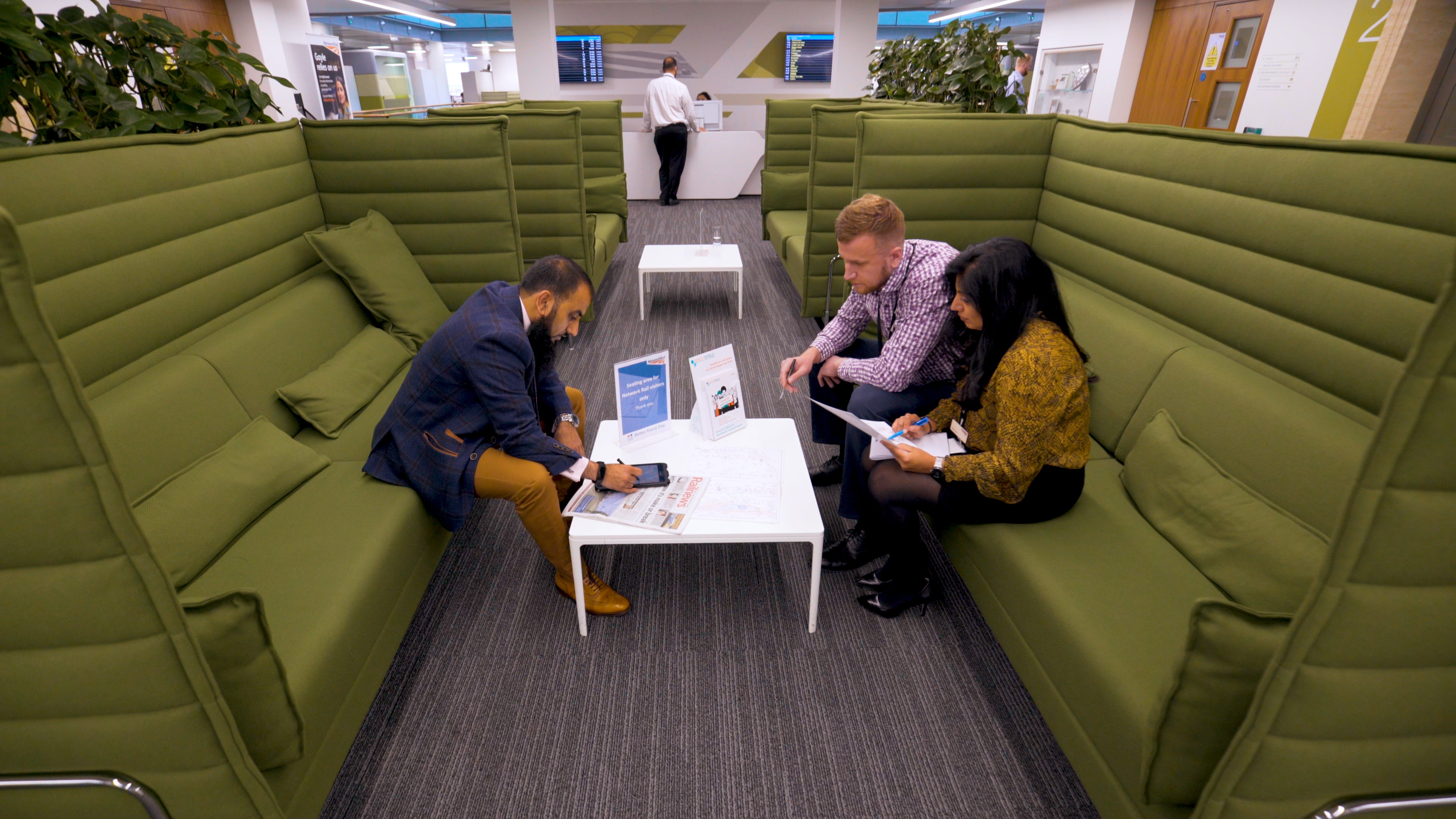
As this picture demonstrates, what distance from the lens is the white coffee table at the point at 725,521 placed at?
72.6 inches

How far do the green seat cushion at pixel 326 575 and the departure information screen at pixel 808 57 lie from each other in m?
10.1

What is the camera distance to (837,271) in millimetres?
4188

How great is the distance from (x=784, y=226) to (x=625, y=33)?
6693 mm

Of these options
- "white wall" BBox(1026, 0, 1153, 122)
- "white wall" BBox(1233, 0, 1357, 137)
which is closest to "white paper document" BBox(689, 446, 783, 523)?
"white wall" BBox(1233, 0, 1357, 137)

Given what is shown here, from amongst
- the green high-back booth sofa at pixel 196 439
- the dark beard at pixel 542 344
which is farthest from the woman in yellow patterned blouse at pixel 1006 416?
the green high-back booth sofa at pixel 196 439

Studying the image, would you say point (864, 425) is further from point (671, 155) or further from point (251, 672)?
point (671, 155)

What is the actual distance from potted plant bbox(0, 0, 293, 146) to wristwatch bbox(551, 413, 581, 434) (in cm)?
156

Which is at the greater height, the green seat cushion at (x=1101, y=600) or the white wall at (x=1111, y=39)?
the white wall at (x=1111, y=39)

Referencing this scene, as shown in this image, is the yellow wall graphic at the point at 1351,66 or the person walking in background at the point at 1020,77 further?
the yellow wall graphic at the point at 1351,66

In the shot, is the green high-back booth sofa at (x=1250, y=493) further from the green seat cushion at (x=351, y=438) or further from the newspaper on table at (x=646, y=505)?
the green seat cushion at (x=351, y=438)

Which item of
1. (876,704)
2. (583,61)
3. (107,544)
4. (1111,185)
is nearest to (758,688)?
(876,704)

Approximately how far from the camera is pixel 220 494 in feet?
5.67

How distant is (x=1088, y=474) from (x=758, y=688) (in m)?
1.21

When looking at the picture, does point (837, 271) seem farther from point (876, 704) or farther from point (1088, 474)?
point (876, 704)
